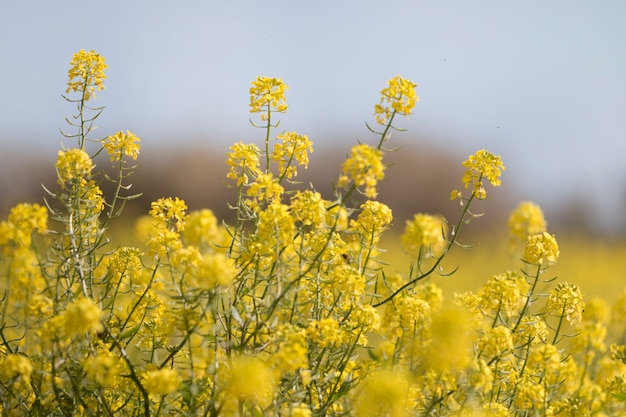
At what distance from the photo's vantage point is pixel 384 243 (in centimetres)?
1217

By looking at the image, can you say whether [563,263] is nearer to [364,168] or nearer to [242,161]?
[242,161]

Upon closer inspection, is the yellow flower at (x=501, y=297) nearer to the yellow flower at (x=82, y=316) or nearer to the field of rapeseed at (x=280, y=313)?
the field of rapeseed at (x=280, y=313)

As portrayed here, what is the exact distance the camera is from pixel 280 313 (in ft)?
9.02

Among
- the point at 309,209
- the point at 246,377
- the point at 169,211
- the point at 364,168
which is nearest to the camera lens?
the point at 246,377

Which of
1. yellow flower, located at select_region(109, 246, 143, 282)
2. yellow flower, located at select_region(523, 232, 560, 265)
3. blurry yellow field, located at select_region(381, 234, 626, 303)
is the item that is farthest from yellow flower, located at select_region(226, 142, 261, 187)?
blurry yellow field, located at select_region(381, 234, 626, 303)

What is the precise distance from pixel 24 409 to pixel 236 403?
0.90 meters

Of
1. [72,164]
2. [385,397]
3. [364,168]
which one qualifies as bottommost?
[385,397]

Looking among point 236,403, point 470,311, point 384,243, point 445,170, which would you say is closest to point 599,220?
point 445,170

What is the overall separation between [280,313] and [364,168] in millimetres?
592

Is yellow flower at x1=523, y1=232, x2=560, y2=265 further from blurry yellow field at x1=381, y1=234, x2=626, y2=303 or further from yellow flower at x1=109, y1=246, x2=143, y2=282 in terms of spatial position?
blurry yellow field at x1=381, y1=234, x2=626, y2=303

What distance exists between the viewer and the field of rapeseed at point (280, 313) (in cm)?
256

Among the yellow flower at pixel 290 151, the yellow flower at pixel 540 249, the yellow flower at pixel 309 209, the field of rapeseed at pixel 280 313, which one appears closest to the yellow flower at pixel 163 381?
the field of rapeseed at pixel 280 313

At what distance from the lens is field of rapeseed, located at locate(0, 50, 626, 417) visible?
256 cm

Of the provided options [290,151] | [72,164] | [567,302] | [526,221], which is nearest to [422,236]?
[526,221]
